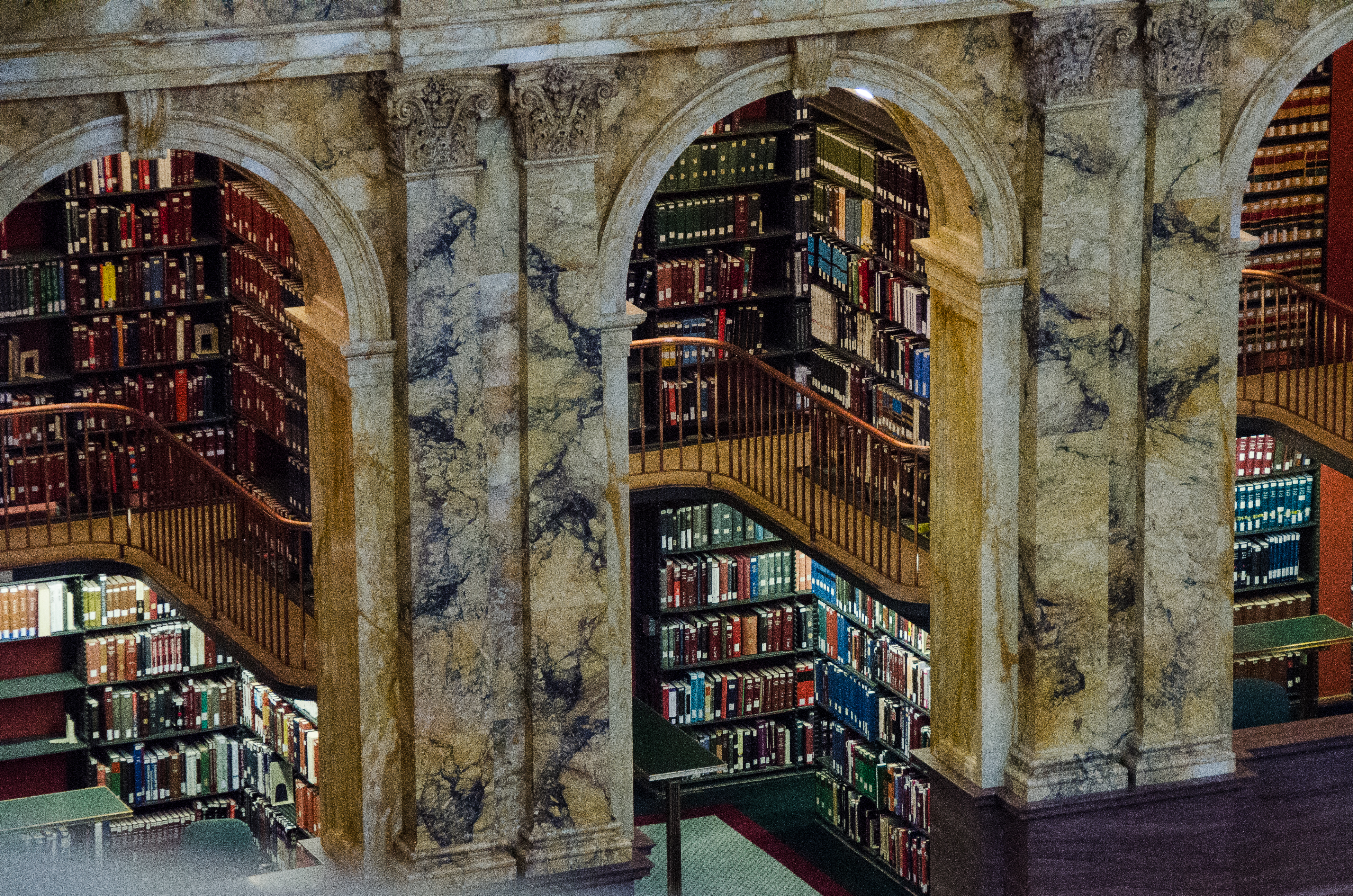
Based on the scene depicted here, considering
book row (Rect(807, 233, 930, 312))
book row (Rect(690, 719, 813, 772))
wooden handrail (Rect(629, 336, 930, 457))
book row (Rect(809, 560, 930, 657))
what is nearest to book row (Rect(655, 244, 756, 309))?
book row (Rect(807, 233, 930, 312))

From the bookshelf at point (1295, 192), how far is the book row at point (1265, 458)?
0.62 m

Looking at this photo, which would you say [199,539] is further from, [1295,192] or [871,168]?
[1295,192]

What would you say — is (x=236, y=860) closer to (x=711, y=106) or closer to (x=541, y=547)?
(x=541, y=547)

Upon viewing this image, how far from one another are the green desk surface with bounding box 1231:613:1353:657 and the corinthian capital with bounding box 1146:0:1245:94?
343cm

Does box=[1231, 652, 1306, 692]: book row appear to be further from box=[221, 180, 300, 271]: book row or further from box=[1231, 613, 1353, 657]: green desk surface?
box=[221, 180, 300, 271]: book row

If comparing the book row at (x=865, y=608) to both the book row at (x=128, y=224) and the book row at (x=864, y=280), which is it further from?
the book row at (x=128, y=224)

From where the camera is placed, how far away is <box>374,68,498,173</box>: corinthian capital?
8.59 metres

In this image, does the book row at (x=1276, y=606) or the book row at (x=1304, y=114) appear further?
the book row at (x=1276, y=606)

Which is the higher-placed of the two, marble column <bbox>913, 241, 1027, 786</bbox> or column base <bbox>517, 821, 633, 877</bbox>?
marble column <bbox>913, 241, 1027, 786</bbox>

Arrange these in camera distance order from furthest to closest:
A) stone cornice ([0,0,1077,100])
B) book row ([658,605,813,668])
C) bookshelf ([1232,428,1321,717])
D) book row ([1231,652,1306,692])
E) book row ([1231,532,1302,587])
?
book row ([1231,532,1302,587]) < bookshelf ([1232,428,1321,717]) < book row ([1231,652,1306,692]) < book row ([658,605,813,668]) < stone cornice ([0,0,1077,100])

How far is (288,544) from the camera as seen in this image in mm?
12344

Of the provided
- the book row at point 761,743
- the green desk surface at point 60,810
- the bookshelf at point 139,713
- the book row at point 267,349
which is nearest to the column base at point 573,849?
the green desk surface at point 60,810

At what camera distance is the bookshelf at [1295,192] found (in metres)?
13.7

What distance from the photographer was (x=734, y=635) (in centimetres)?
1370
